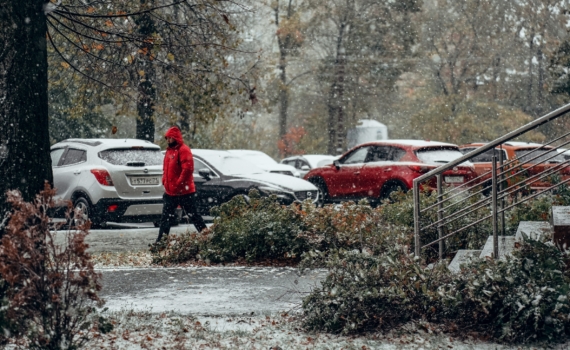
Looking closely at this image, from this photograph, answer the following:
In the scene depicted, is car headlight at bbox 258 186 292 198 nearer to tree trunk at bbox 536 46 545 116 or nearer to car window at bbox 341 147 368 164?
car window at bbox 341 147 368 164

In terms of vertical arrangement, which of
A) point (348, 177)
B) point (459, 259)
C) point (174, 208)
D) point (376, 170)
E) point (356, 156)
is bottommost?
point (459, 259)

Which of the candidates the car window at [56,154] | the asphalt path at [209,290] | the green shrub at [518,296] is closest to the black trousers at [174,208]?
the asphalt path at [209,290]

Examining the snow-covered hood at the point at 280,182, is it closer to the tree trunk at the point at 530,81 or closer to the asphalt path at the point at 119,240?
the asphalt path at the point at 119,240

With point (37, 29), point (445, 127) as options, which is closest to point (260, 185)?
point (37, 29)

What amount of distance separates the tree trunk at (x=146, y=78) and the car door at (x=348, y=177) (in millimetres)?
4490

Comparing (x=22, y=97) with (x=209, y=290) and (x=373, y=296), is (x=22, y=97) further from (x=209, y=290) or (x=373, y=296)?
(x=373, y=296)

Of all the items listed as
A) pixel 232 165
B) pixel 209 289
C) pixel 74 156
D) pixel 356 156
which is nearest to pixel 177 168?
pixel 209 289

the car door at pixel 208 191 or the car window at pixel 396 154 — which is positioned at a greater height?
the car window at pixel 396 154

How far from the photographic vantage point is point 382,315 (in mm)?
6000

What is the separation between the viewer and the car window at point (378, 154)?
17.2 m

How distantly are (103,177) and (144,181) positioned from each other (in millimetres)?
733

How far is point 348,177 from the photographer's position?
59.0 ft

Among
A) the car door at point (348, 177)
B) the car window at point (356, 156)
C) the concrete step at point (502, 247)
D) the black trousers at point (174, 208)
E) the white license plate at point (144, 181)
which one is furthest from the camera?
the car window at point (356, 156)

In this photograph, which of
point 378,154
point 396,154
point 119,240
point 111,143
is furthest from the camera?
point 378,154
